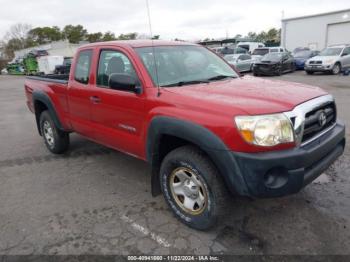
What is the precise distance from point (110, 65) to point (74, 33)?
7037cm

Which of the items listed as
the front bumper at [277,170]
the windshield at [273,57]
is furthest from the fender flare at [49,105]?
the windshield at [273,57]

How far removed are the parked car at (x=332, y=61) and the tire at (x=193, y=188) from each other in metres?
17.5

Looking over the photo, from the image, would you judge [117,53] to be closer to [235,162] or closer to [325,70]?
[235,162]

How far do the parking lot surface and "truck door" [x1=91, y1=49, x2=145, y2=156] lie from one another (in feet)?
2.16

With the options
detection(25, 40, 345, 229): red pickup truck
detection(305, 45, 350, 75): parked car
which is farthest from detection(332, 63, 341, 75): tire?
detection(25, 40, 345, 229): red pickup truck

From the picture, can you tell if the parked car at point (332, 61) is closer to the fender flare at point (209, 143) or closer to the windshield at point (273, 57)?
the windshield at point (273, 57)

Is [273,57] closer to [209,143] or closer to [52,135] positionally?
[52,135]

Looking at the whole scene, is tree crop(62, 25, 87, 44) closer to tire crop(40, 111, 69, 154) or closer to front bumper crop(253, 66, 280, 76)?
front bumper crop(253, 66, 280, 76)

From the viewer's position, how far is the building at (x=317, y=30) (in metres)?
31.1

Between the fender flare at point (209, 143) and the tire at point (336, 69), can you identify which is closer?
the fender flare at point (209, 143)

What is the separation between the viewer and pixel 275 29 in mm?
76250

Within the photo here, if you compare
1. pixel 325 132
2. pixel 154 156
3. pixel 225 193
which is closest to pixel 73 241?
pixel 154 156

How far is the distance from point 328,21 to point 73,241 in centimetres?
3535

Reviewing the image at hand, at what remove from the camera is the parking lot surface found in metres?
2.93
